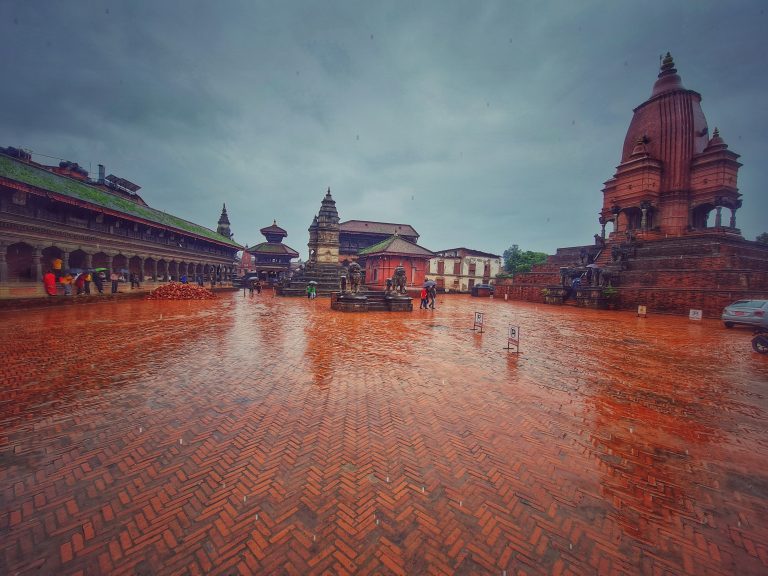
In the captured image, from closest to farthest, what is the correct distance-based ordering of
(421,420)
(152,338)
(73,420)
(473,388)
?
1. (73,420)
2. (421,420)
3. (473,388)
4. (152,338)

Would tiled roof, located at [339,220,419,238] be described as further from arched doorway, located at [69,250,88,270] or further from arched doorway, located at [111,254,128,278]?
arched doorway, located at [69,250,88,270]

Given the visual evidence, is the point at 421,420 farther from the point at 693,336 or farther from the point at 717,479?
the point at 693,336

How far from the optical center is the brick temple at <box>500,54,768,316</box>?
19500mm

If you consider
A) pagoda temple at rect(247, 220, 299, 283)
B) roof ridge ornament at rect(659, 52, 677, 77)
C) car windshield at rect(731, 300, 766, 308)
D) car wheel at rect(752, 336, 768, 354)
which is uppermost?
roof ridge ornament at rect(659, 52, 677, 77)

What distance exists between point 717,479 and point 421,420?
3.41 m

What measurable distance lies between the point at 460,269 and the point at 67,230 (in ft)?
140

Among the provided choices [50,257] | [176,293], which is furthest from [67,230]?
[176,293]

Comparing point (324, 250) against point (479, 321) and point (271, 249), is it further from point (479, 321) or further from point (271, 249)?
point (479, 321)

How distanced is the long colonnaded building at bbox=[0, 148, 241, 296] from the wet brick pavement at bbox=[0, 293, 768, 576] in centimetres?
1255

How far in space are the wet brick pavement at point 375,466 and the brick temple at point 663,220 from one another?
51.4ft

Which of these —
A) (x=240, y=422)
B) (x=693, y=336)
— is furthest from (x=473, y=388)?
(x=693, y=336)

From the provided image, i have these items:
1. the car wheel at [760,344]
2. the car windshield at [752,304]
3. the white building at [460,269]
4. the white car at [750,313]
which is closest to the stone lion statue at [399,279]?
the car wheel at [760,344]

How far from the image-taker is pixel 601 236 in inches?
1164

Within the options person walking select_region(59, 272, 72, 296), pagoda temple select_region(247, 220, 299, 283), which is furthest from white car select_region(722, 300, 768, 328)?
pagoda temple select_region(247, 220, 299, 283)
